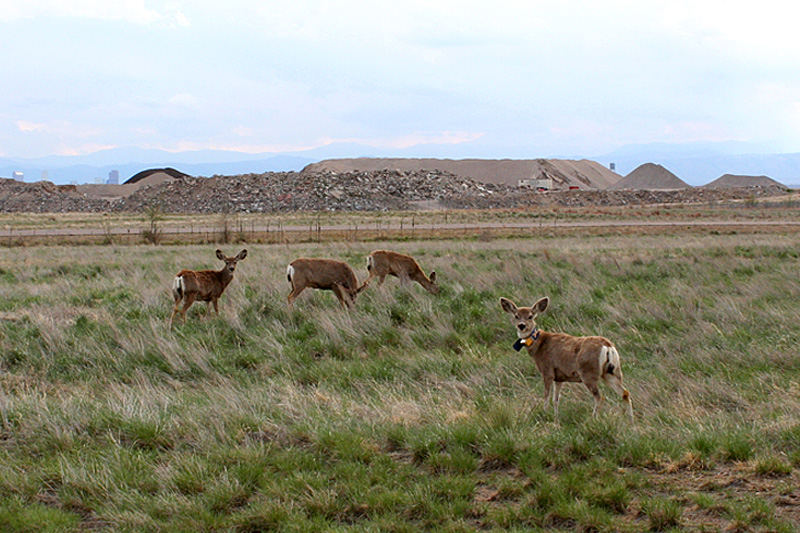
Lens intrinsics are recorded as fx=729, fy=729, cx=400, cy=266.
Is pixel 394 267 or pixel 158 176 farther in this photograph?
pixel 158 176

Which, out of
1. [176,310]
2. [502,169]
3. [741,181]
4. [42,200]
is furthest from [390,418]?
[741,181]

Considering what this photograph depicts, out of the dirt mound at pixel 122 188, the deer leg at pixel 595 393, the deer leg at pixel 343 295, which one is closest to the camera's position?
the deer leg at pixel 595 393

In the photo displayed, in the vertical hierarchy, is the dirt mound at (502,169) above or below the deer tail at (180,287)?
above

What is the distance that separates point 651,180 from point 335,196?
69.2m

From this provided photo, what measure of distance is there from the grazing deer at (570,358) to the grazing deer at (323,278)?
619 cm

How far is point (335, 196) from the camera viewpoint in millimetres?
79000

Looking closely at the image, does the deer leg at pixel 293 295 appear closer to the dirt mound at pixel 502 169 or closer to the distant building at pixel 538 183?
the distant building at pixel 538 183

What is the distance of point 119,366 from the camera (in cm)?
945

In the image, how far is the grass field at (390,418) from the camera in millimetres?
4773

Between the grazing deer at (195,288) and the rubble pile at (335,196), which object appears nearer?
the grazing deer at (195,288)

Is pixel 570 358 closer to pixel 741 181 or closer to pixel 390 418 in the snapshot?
pixel 390 418

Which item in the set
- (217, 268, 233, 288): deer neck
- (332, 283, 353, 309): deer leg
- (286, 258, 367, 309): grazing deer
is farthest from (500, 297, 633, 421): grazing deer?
(217, 268, 233, 288): deer neck

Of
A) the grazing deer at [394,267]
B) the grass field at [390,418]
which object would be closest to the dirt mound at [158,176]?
the grazing deer at [394,267]

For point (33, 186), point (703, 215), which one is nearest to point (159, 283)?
point (703, 215)
